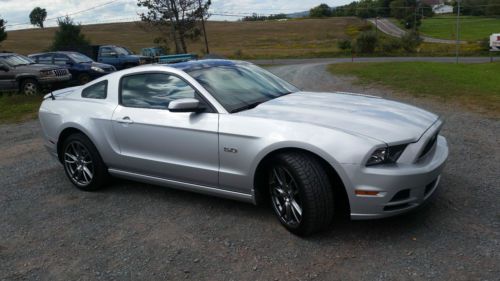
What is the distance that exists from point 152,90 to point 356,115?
2091 mm

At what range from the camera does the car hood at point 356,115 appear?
3.61m

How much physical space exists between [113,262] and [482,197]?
3368mm

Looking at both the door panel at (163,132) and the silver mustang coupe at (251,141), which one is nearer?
the silver mustang coupe at (251,141)

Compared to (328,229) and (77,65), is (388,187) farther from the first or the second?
(77,65)

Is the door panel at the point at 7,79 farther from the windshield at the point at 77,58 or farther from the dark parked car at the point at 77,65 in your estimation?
the windshield at the point at 77,58

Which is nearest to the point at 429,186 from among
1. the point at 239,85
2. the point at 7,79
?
the point at 239,85

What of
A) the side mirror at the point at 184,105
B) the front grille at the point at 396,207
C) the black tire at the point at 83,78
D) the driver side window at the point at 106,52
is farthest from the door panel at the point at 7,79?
the front grille at the point at 396,207

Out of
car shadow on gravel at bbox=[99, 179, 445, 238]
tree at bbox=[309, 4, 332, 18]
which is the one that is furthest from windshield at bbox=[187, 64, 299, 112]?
tree at bbox=[309, 4, 332, 18]

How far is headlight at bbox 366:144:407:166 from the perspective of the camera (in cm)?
346

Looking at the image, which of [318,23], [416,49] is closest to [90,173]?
[416,49]

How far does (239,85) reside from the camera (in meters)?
4.66

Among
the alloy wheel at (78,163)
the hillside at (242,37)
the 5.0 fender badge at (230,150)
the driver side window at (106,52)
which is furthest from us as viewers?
the hillside at (242,37)

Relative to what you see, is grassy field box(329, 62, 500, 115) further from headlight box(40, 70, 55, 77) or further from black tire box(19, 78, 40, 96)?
black tire box(19, 78, 40, 96)

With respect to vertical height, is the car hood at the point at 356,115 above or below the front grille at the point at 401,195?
above
